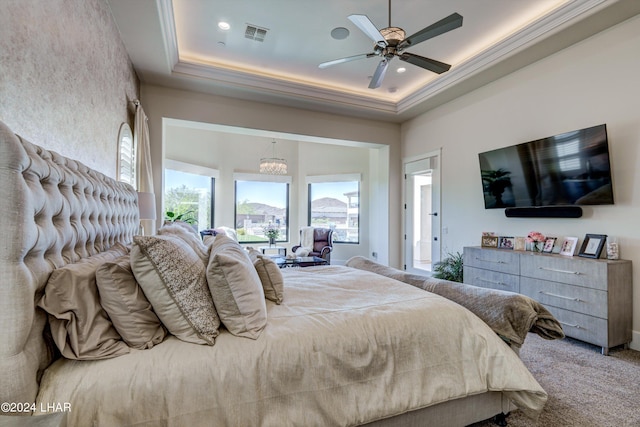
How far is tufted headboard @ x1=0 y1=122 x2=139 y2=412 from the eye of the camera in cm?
96

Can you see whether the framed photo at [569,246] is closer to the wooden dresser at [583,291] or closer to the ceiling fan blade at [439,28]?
the wooden dresser at [583,291]

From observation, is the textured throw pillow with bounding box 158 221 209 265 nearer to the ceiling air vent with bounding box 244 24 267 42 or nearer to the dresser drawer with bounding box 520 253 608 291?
the ceiling air vent with bounding box 244 24 267 42

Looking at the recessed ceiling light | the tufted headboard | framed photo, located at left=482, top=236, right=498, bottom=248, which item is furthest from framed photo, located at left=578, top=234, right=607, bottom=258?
the tufted headboard

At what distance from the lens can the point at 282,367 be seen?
1.29m

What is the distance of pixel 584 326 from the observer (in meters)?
2.78

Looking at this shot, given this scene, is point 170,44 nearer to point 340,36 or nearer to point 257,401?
point 340,36

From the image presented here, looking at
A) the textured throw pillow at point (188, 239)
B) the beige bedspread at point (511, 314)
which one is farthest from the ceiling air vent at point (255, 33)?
the beige bedspread at point (511, 314)

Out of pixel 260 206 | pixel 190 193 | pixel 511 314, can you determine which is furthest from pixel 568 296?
pixel 190 193

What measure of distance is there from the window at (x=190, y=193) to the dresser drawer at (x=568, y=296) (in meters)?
5.86

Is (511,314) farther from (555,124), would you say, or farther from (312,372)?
(555,124)

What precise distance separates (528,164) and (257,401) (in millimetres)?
3856

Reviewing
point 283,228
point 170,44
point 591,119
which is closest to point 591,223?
point 591,119

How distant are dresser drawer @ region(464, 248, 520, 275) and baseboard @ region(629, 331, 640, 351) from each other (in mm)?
1024

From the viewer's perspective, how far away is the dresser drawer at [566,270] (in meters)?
2.69
